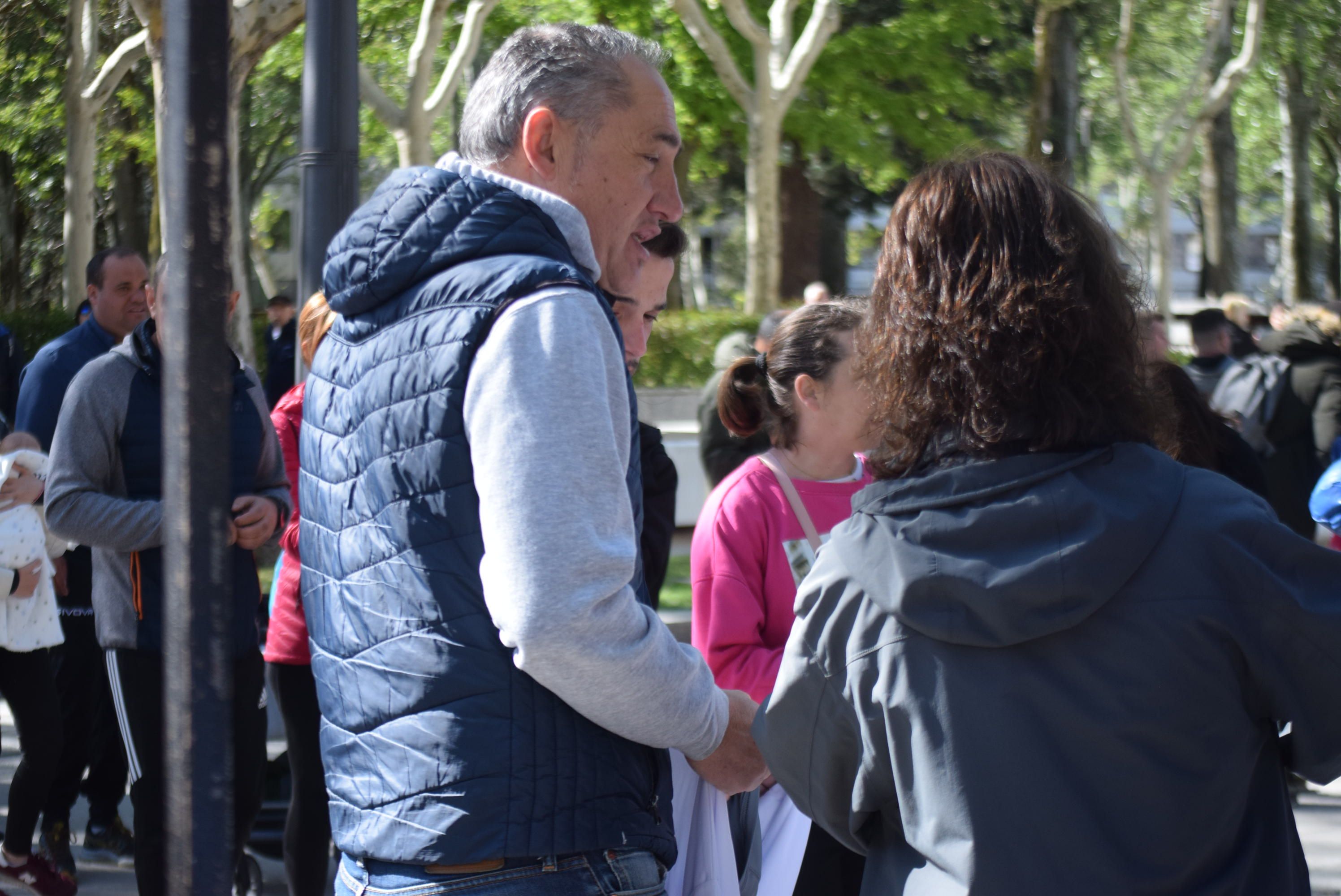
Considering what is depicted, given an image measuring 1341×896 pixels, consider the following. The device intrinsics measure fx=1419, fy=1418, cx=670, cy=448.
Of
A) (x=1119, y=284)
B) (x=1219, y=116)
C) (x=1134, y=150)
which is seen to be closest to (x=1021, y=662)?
(x=1119, y=284)

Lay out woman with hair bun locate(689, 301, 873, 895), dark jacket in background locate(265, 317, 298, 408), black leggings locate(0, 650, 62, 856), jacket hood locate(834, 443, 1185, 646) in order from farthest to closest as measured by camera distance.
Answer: dark jacket in background locate(265, 317, 298, 408)
black leggings locate(0, 650, 62, 856)
woman with hair bun locate(689, 301, 873, 895)
jacket hood locate(834, 443, 1185, 646)

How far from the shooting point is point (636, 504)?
193 cm

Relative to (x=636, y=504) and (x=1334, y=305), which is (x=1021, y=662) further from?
(x=1334, y=305)

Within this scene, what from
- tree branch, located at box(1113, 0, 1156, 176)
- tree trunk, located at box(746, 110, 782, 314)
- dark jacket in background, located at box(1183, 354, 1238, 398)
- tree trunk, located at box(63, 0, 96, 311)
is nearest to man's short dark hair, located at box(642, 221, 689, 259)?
dark jacket in background, located at box(1183, 354, 1238, 398)

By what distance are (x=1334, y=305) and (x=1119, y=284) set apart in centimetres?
711

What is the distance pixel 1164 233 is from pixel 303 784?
23.1m

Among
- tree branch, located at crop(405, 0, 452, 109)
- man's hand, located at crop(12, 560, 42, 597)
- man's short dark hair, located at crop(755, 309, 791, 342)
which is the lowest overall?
man's hand, located at crop(12, 560, 42, 597)

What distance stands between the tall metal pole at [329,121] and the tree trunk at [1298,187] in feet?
95.7

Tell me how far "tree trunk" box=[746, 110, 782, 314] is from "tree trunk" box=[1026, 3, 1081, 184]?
24.9 ft

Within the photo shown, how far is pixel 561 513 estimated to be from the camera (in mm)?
1667

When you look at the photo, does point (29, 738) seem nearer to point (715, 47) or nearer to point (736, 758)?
point (736, 758)

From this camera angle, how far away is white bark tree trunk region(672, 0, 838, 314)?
52.4 feet

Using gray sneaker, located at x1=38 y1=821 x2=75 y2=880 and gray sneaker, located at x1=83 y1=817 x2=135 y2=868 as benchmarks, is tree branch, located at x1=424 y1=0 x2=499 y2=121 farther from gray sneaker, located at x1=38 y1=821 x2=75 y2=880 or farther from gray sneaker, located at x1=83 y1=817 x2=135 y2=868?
gray sneaker, located at x1=38 y1=821 x2=75 y2=880

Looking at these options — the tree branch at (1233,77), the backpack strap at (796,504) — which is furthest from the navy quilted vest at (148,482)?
the tree branch at (1233,77)
